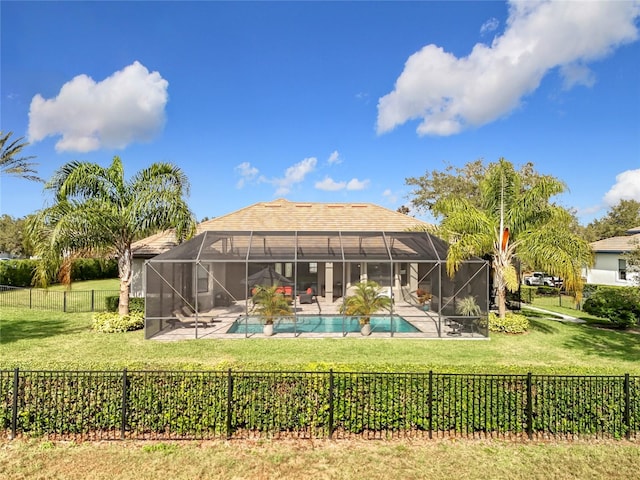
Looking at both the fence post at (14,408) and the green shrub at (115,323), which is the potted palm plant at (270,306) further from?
the fence post at (14,408)

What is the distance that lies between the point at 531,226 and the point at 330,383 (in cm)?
1274

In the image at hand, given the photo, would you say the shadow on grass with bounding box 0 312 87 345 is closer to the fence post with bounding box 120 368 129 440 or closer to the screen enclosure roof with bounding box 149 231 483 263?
the screen enclosure roof with bounding box 149 231 483 263

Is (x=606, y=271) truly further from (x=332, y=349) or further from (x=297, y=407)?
(x=297, y=407)

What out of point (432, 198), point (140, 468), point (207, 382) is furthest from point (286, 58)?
point (432, 198)

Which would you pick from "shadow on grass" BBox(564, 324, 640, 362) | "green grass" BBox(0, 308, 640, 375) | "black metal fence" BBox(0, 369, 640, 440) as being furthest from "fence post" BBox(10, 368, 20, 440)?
"shadow on grass" BBox(564, 324, 640, 362)

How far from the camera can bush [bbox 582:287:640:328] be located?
574 inches

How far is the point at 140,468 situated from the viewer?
491 centimetres

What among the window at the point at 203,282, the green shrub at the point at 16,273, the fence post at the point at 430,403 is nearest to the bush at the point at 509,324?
the fence post at the point at 430,403

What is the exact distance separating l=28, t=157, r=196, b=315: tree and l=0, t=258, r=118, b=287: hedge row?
8.18 metres

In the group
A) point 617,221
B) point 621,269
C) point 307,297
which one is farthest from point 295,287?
point 617,221

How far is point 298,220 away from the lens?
73.6 feet

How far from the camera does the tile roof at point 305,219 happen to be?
21203 millimetres

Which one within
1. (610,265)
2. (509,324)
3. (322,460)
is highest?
(610,265)

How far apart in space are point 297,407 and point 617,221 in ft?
206
